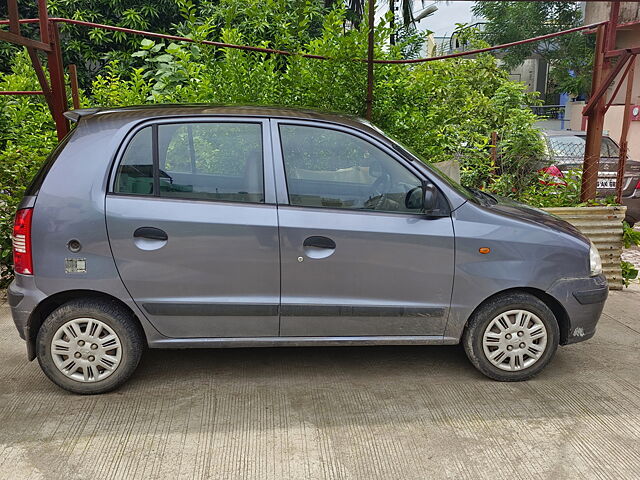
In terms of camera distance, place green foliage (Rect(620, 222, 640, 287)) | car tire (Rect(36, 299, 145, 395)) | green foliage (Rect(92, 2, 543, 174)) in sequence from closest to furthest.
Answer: car tire (Rect(36, 299, 145, 395))
green foliage (Rect(92, 2, 543, 174))
green foliage (Rect(620, 222, 640, 287))

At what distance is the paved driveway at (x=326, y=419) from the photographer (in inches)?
115

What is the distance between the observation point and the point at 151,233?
3.40m

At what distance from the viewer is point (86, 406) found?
3.48m

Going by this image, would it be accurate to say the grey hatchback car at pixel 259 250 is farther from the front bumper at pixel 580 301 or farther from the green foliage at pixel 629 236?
the green foliage at pixel 629 236

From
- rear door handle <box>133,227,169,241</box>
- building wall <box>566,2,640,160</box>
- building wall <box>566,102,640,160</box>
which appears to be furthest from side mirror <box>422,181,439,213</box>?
building wall <box>566,102,640,160</box>

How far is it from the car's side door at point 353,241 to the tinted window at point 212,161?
0.50 ft

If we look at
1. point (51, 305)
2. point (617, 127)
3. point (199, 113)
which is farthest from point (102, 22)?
point (617, 127)

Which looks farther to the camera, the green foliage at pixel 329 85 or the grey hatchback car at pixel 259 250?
the green foliage at pixel 329 85

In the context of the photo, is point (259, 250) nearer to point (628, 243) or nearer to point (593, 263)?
point (593, 263)

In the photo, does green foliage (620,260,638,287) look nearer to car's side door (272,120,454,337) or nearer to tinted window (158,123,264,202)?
car's side door (272,120,454,337)

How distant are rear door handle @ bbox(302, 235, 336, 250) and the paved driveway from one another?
3.14 feet

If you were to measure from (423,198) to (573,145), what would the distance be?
6.85 meters

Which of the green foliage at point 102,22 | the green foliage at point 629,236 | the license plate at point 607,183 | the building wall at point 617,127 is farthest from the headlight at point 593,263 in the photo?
Result: the building wall at point 617,127

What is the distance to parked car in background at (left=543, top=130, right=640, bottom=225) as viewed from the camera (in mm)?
7367
